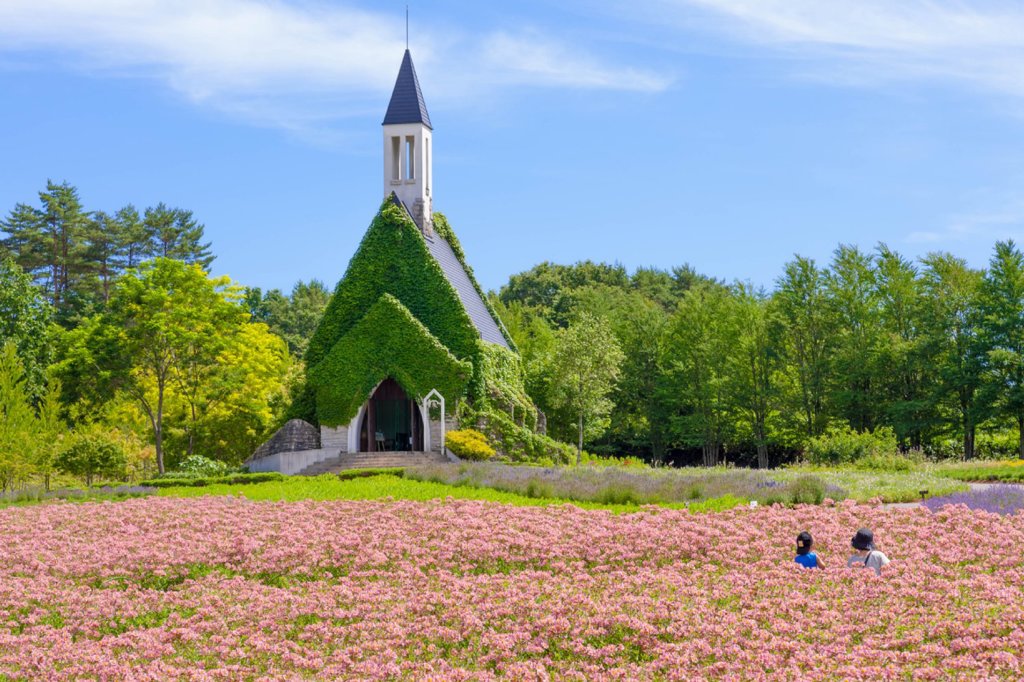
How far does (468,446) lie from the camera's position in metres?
39.6

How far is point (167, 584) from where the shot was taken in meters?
15.1

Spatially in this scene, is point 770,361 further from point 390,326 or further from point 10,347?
point 10,347

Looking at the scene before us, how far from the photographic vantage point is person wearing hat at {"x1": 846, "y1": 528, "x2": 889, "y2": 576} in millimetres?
13438

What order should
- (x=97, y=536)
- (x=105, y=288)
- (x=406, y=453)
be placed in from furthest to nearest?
(x=105, y=288), (x=406, y=453), (x=97, y=536)

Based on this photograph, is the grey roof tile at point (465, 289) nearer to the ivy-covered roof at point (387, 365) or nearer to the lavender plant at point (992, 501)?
the ivy-covered roof at point (387, 365)

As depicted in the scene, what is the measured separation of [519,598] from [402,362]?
30021mm

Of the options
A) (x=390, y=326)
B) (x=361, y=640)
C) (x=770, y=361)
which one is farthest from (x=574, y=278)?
(x=361, y=640)

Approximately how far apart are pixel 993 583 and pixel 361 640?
708 cm

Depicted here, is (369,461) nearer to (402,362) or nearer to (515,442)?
(402,362)

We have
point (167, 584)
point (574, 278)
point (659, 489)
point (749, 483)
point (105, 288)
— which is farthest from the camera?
point (574, 278)

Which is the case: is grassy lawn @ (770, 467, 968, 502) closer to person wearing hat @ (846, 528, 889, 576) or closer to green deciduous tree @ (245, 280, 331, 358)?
person wearing hat @ (846, 528, 889, 576)

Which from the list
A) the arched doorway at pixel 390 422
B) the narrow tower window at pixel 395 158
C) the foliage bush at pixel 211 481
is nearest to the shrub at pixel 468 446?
the arched doorway at pixel 390 422

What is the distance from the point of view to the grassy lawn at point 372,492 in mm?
22984

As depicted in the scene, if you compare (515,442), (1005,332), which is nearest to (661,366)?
(1005,332)
